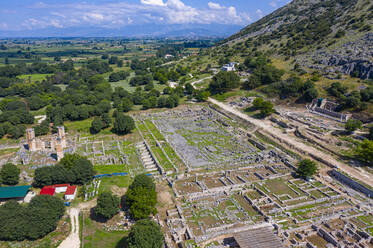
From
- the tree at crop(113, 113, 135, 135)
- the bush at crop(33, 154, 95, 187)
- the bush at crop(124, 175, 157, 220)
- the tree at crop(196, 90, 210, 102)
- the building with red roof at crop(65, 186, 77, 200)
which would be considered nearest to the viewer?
the bush at crop(124, 175, 157, 220)

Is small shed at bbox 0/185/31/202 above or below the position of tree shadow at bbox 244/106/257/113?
below

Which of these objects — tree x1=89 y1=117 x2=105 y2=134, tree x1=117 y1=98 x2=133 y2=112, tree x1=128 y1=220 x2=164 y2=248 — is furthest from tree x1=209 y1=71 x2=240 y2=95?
tree x1=128 y1=220 x2=164 y2=248

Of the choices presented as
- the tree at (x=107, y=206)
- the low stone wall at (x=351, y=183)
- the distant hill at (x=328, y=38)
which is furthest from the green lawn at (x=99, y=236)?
the distant hill at (x=328, y=38)

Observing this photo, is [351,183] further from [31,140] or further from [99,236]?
[31,140]

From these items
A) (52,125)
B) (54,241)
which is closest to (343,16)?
(52,125)

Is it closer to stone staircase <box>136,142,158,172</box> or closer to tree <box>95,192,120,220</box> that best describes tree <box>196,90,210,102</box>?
stone staircase <box>136,142,158,172</box>

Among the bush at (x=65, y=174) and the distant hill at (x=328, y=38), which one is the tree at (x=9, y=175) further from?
the distant hill at (x=328, y=38)

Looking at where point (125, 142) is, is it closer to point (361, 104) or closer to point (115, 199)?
point (115, 199)
